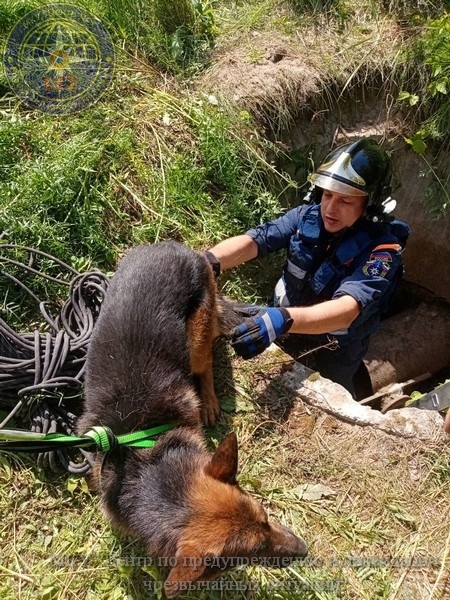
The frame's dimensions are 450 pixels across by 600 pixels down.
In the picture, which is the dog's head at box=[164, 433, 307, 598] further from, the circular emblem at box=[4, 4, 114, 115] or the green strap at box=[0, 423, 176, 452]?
the circular emblem at box=[4, 4, 114, 115]

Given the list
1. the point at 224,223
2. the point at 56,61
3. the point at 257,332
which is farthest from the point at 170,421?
the point at 56,61

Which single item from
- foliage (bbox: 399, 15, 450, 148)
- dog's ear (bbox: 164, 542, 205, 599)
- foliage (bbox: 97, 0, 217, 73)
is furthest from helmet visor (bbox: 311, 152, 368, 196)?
dog's ear (bbox: 164, 542, 205, 599)

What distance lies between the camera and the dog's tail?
3.87m

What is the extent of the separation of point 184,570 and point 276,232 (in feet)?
9.26

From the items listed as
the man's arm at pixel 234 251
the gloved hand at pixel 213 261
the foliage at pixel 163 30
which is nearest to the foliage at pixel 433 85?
the foliage at pixel 163 30

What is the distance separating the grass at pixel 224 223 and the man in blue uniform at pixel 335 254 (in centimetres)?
37

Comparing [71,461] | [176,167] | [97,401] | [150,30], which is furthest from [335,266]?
[150,30]

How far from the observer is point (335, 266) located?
163 inches

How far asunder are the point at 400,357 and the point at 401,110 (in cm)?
257

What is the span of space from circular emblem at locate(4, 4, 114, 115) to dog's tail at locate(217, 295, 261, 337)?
2275mm

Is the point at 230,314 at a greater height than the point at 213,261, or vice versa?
the point at 213,261

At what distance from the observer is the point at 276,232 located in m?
4.32

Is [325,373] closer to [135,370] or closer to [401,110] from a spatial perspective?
[135,370]

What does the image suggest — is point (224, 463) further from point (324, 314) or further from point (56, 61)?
point (56, 61)
